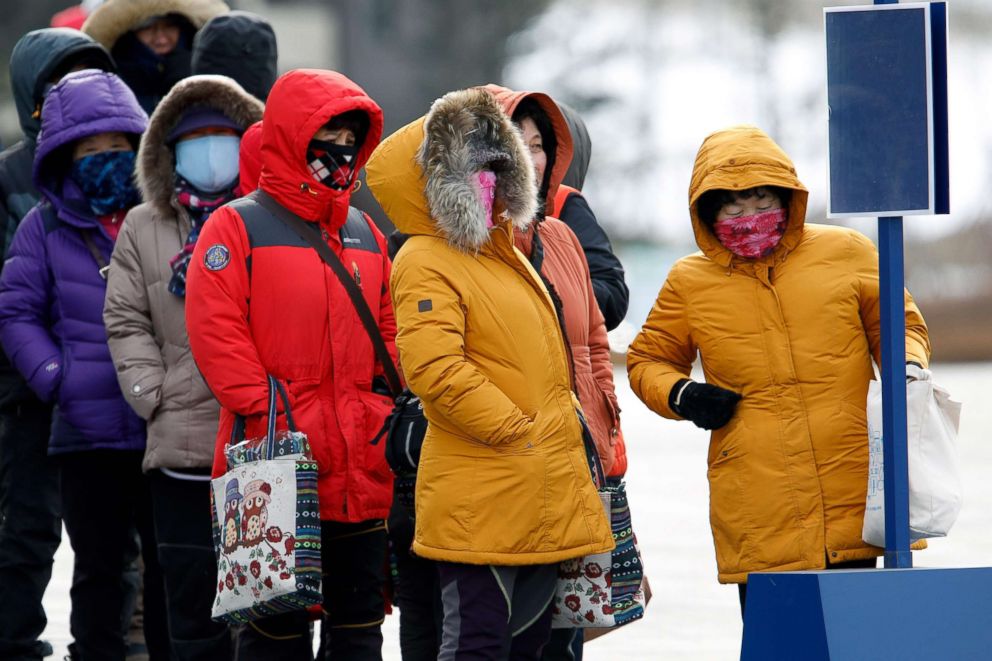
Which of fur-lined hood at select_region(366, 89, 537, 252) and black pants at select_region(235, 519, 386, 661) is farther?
black pants at select_region(235, 519, 386, 661)

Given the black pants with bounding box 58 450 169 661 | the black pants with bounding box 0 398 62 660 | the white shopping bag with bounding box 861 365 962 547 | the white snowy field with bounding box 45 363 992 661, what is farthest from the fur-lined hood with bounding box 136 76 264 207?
the white shopping bag with bounding box 861 365 962 547

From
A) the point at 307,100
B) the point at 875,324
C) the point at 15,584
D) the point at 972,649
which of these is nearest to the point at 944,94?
the point at 875,324

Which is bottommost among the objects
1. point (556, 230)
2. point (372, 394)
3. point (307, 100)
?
point (372, 394)

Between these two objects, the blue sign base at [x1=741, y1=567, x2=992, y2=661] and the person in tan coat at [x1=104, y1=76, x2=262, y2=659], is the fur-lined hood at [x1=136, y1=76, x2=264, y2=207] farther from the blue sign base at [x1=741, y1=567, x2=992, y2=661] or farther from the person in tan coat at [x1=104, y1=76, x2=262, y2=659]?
the blue sign base at [x1=741, y1=567, x2=992, y2=661]

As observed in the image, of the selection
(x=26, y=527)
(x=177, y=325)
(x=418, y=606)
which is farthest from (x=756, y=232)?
(x=26, y=527)

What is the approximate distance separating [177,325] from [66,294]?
0.54 m

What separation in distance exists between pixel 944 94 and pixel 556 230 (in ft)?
4.40

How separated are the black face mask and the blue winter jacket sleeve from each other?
1.22 meters

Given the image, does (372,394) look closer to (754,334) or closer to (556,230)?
(556,230)

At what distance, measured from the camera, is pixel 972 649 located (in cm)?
385

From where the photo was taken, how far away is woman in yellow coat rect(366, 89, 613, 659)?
14.2 ft

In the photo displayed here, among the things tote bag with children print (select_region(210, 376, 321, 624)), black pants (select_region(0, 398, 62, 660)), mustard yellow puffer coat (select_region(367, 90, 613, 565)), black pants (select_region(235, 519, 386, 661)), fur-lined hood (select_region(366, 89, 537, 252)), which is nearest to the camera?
mustard yellow puffer coat (select_region(367, 90, 613, 565))

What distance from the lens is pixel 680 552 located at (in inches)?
342

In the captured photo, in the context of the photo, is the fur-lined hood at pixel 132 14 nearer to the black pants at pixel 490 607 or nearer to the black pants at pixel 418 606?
the black pants at pixel 418 606
